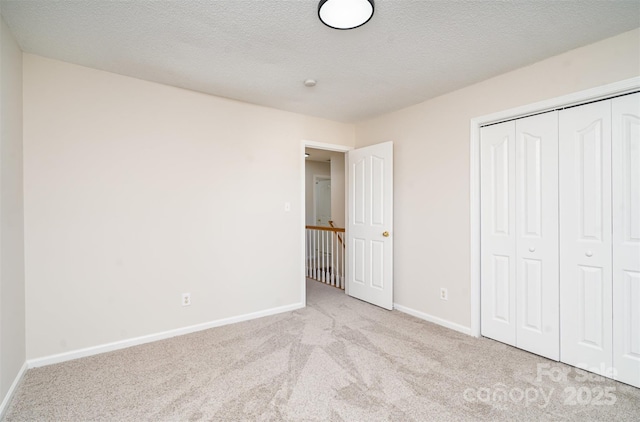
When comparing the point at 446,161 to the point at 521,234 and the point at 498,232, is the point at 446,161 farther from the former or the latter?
the point at 521,234

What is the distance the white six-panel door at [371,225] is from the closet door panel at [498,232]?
3.36ft

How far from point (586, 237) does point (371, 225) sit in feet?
6.85

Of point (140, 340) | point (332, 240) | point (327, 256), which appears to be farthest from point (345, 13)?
point (327, 256)

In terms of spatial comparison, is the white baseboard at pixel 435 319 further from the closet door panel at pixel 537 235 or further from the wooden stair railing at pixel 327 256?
the wooden stair railing at pixel 327 256

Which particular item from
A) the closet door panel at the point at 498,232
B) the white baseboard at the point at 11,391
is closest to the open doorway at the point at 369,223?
the closet door panel at the point at 498,232

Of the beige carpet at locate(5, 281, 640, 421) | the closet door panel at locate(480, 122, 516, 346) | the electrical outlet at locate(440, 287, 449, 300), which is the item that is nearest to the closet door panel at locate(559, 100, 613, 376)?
the beige carpet at locate(5, 281, 640, 421)

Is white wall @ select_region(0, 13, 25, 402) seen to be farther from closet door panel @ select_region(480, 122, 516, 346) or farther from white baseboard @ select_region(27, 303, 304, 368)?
closet door panel @ select_region(480, 122, 516, 346)

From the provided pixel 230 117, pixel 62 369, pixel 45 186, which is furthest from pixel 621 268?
pixel 45 186

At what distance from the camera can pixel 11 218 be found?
2.06m

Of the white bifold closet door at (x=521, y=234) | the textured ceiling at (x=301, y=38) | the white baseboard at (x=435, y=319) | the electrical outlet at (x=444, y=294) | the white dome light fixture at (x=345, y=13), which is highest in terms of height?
the textured ceiling at (x=301, y=38)

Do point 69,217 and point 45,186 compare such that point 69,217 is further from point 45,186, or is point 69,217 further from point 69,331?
point 69,331

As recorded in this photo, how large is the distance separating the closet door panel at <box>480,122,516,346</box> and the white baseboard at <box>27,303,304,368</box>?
2136mm

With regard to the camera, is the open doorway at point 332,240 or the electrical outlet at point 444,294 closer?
the electrical outlet at point 444,294

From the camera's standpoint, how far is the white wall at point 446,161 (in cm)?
229
